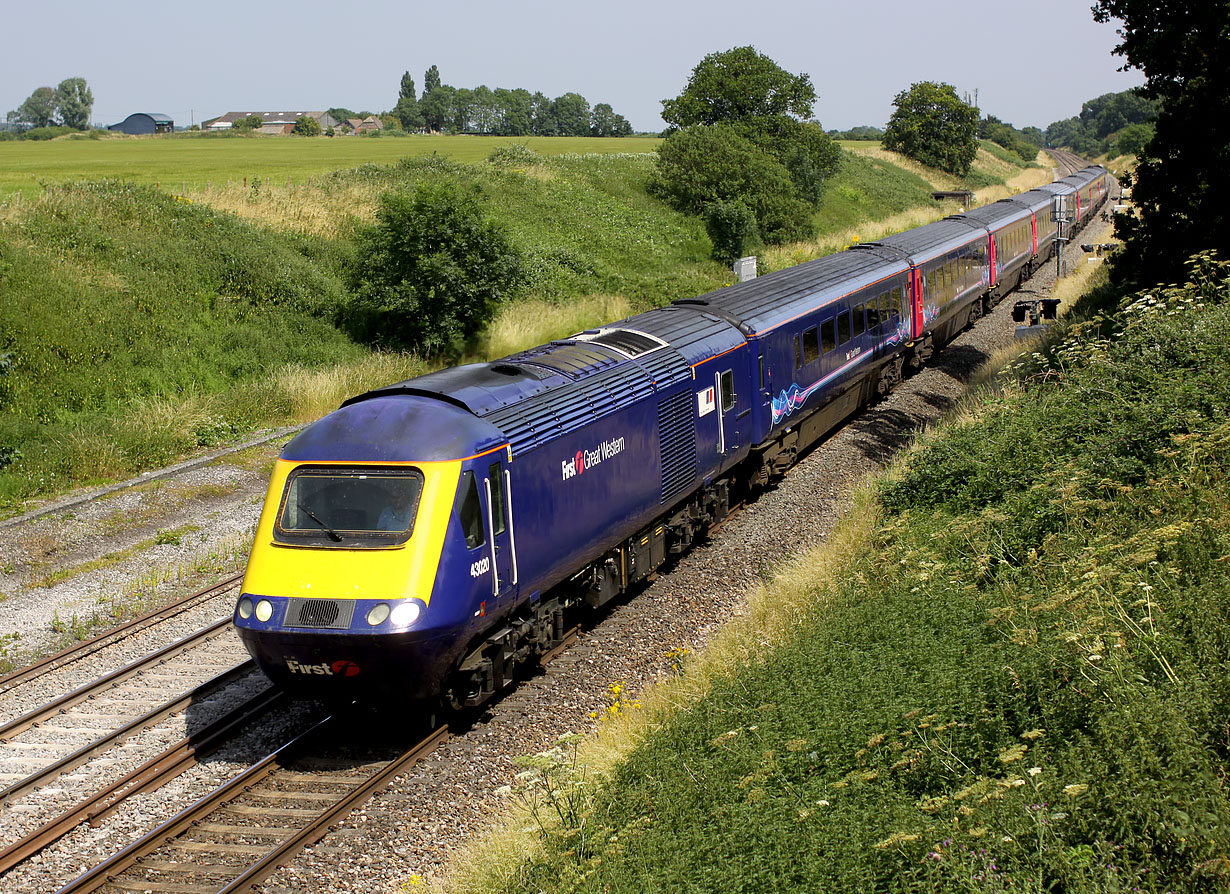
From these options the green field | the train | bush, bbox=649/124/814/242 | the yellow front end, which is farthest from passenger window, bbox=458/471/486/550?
bush, bbox=649/124/814/242

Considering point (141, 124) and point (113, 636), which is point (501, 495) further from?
point (141, 124)

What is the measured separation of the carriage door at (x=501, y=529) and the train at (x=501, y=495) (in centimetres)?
2

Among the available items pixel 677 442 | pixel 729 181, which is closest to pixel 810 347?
pixel 677 442

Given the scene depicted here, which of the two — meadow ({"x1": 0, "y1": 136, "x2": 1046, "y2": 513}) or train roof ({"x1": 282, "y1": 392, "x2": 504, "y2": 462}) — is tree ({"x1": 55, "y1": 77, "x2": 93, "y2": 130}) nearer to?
meadow ({"x1": 0, "y1": 136, "x2": 1046, "y2": 513})

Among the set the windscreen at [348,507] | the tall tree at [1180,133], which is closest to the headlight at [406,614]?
the windscreen at [348,507]

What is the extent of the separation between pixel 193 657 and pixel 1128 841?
10.0 metres

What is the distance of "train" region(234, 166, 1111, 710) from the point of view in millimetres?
8531

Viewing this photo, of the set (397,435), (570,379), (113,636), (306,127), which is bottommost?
(113,636)

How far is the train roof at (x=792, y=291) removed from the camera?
52.2 feet

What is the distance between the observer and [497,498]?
940cm

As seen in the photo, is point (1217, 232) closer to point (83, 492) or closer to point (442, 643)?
point (442, 643)

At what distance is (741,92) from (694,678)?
48958 millimetres

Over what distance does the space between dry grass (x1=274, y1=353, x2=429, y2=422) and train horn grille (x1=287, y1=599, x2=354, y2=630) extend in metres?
13.8

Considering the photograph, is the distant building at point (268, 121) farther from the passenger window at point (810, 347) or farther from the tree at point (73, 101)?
the passenger window at point (810, 347)
